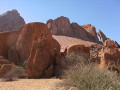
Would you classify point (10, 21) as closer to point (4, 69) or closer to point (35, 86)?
point (4, 69)

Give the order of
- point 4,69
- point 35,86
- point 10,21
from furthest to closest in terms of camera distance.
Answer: point 10,21 < point 4,69 < point 35,86

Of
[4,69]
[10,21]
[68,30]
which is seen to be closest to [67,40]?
[68,30]

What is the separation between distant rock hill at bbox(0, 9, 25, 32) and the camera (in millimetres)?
74675

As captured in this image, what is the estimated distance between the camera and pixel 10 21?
76938 millimetres

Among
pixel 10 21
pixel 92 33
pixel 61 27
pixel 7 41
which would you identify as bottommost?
pixel 7 41

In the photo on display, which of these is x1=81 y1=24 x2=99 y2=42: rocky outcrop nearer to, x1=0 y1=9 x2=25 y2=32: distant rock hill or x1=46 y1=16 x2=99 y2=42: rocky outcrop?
x1=46 y1=16 x2=99 y2=42: rocky outcrop

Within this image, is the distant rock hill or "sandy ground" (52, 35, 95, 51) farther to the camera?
the distant rock hill

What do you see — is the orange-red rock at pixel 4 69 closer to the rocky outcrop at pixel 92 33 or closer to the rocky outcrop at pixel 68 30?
the rocky outcrop at pixel 68 30

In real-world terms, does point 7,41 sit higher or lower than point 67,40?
lower

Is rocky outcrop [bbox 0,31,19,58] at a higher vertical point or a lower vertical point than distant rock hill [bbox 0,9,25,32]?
lower

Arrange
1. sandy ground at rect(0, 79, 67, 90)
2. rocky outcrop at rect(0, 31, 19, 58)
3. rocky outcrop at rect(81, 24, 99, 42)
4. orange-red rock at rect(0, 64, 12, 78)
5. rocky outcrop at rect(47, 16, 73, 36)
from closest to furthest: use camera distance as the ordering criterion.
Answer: sandy ground at rect(0, 79, 67, 90), orange-red rock at rect(0, 64, 12, 78), rocky outcrop at rect(0, 31, 19, 58), rocky outcrop at rect(81, 24, 99, 42), rocky outcrop at rect(47, 16, 73, 36)

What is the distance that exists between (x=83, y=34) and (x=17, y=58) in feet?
130

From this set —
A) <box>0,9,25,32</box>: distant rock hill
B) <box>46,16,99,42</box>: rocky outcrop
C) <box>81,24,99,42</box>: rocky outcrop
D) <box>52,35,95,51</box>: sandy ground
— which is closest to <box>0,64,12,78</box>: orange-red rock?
<box>52,35,95,51</box>: sandy ground

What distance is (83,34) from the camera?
61156mm
